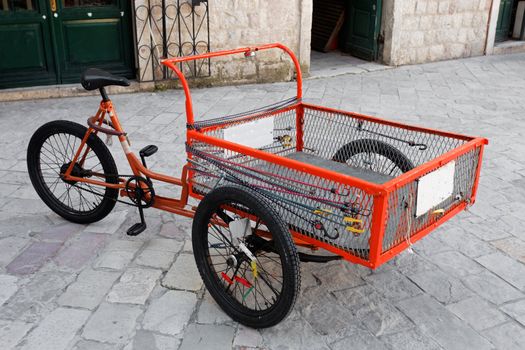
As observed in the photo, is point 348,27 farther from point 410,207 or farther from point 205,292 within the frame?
point 410,207

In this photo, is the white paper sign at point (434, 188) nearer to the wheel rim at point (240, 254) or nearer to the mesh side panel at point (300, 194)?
the mesh side panel at point (300, 194)

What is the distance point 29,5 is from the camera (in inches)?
271

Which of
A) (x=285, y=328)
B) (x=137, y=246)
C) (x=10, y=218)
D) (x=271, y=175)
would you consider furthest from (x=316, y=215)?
(x=10, y=218)

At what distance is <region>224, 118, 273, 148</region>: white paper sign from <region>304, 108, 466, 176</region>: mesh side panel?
0.91ft

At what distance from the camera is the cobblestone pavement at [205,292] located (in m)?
2.87

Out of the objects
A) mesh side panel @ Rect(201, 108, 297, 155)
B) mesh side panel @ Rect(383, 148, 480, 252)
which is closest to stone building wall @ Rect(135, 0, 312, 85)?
mesh side panel @ Rect(201, 108, 297, 155)

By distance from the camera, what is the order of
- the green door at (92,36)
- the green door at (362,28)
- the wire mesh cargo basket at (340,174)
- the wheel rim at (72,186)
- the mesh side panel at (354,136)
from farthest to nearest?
1. the green door at (362,28)
2. the green door at (92,36)
3. the wheel rim at (72,186)
4. the mesh side panel at (354,136)
5. the wire mesh cargo basket at (340,174)

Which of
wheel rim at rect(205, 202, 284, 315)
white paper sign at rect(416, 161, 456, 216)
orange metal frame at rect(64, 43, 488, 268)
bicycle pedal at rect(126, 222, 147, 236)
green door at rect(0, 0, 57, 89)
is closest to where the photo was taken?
orange metal frame at rect(64, 43, 488, 268)

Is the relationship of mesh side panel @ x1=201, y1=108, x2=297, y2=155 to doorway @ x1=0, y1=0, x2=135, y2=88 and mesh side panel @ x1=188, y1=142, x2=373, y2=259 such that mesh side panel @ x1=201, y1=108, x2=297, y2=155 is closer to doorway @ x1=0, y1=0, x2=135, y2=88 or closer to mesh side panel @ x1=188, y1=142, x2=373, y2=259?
mesh side panel @ x1=188, y1=142, x2=373, y2=259

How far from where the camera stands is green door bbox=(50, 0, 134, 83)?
707 cm

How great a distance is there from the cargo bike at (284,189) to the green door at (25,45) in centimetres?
359

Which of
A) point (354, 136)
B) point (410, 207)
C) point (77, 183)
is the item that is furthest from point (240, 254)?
point (77, 183)

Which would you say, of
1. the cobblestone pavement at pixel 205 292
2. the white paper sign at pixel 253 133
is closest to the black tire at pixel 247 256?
the cobblestone pavement at pixel 205 292

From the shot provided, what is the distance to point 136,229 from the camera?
367 centimetres
